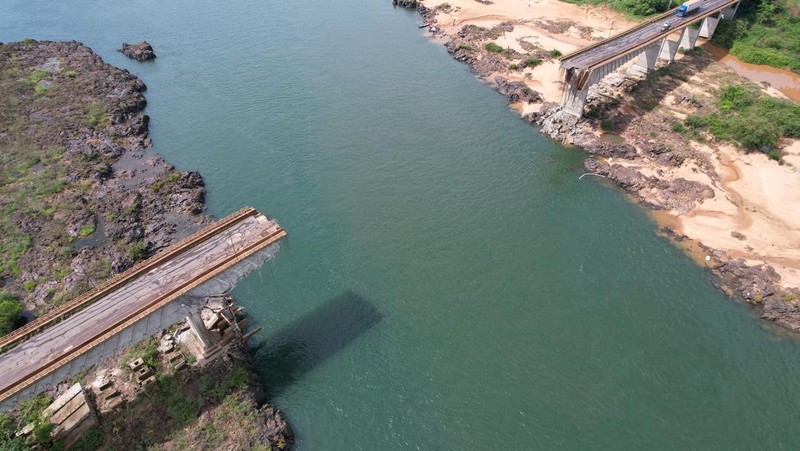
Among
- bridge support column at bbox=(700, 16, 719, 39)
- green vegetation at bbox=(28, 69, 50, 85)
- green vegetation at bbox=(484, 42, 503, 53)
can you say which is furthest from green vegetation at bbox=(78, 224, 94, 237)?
bridge support column at bbox=(700, 16, 719, 39)

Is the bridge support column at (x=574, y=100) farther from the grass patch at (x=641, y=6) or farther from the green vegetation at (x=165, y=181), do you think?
the green vegetation at (x=165, y=181)

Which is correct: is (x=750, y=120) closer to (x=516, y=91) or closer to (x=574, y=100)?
(x=574, y=100)

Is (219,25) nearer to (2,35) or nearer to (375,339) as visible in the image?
(2,35)

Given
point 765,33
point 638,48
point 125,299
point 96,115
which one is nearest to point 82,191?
point 96,115

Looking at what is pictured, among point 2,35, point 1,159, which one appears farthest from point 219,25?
point 1,159

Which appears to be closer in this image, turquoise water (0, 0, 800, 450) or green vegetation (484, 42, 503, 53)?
turquoise water (0, 0, 800, 450)

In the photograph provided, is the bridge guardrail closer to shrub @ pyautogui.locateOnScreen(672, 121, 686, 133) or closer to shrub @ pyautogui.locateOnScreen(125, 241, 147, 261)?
shrub @ pyautogui.locateOnScreen(125, 241, 147, 261)
